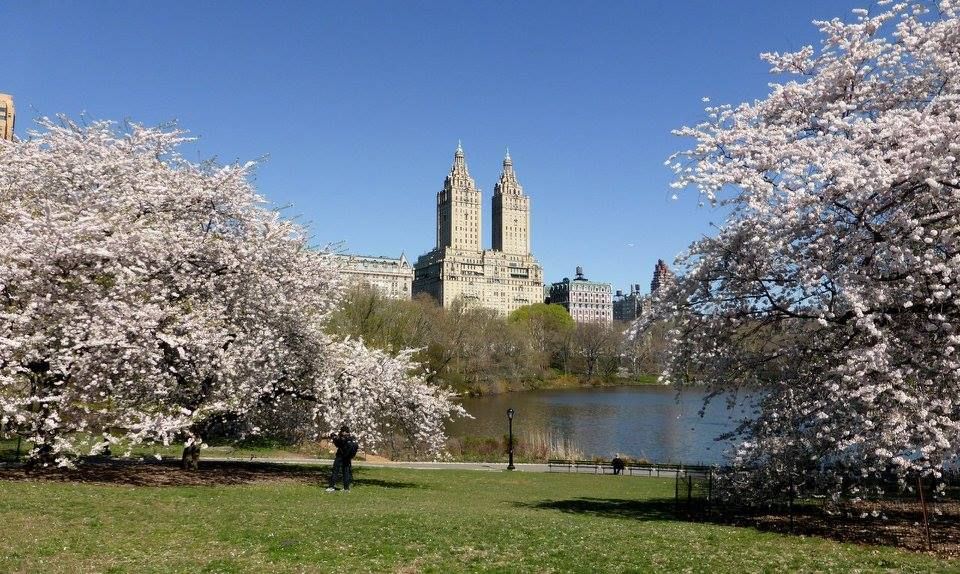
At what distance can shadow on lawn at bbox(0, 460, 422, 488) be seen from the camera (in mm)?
19047

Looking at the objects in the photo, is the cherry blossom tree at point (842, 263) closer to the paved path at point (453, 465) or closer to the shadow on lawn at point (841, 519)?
the shadow on lawn at point (841, 519)

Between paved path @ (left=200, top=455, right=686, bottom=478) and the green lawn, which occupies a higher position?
the green lawn

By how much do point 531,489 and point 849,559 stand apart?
45.4 feet

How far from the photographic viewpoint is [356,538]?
12039 mm

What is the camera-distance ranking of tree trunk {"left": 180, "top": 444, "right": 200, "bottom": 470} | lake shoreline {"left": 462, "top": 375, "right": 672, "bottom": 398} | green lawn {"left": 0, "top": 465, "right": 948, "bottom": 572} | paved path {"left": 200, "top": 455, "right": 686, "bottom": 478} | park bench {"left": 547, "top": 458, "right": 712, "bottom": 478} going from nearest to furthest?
green lawn {"left": 0, "top": 465, "right": 948, "bottom": 572} < tree trunk {"left": 180, "top": 444, "right": 200, "bottom": 470} < paved path {"left": 200, "top": 455, "right": 686, "bottom": 478} < park bench {"left": 547, "top": 458, "right": 712, "bottom": 478} < lake shoreline {"left": 462, "top": 375, "right": 672, "bottom": 398}

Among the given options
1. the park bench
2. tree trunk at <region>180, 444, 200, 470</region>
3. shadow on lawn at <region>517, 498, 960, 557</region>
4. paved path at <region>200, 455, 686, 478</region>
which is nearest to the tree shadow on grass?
shadow on lawn at <region>517, 498, 960, 557</region>

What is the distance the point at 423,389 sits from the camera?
23812mm

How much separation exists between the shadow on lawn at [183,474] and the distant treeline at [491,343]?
5.22m

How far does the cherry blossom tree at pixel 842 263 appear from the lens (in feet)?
39.8

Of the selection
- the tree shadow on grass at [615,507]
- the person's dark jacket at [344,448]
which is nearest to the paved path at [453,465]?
the person's dark jacket at [344,448]

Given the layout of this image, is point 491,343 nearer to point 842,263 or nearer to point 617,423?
point 617,423

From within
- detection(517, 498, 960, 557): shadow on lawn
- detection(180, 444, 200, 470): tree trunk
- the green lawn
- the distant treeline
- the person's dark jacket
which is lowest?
detection(517, 498, 960, 557): shadow on lawn

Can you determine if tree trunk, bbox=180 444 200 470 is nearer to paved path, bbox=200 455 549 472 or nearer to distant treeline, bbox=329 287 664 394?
paved path, bbox=200 455 549 472

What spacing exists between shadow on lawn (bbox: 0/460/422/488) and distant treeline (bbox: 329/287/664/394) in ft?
17.1
